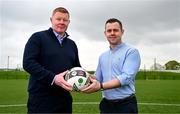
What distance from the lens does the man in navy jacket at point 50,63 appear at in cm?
650

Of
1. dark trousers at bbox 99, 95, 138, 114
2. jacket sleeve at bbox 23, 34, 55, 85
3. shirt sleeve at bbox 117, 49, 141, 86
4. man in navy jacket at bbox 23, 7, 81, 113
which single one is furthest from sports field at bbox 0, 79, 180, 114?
shirt sleeve at bbox 117, 49, 141, 86

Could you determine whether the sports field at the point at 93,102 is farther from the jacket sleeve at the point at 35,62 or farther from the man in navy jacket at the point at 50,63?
the jacket sleeve at the point at 35,62

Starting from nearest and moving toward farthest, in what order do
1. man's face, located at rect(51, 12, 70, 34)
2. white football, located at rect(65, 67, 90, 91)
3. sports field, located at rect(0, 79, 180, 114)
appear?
white football, located at rect(65, 67, 90, 91) → man's face, located at rect(51, 12, 70, 34) → sports field, located at rect(0, 79, 180, 114)

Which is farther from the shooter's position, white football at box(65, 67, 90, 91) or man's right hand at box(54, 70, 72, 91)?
white football at box(65, 67, 90, 91)

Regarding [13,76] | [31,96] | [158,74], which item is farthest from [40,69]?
[158,74]

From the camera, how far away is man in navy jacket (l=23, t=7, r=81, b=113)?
6.50m

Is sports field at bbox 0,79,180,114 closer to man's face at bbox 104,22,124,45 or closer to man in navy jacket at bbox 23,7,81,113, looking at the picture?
man in navy jacket at bbox 23,7,81,113

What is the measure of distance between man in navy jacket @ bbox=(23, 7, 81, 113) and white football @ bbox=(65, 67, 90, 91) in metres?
0.11

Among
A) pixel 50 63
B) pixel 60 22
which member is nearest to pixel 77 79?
pixel 50 63

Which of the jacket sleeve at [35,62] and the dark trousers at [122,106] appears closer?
the jacket sleeve at [35,62]

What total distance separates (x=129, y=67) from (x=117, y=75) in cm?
26

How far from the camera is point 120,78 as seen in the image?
6.36m

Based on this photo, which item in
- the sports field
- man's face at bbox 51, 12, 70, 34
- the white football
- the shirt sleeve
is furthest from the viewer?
the sports field

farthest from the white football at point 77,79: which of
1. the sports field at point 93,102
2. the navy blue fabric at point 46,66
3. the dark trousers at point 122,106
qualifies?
the sports field at point 93,102
